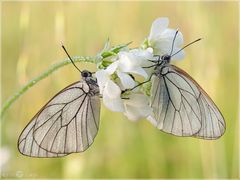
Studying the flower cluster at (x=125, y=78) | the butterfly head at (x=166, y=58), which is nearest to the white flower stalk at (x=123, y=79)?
the flower cluster at (x=125, y=78)

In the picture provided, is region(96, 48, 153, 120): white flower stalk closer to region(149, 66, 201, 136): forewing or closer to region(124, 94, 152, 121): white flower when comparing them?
region(124, 94, 152, 121): white flower

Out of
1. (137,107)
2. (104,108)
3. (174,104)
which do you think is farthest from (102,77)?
(104,108)

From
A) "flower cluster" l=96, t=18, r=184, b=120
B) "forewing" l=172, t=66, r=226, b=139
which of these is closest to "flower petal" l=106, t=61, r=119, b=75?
"flower cluster" l=96, t=18, r=184, b=120

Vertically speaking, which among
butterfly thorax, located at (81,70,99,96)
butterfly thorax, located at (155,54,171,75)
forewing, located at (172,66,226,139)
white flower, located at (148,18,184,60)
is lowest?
forewing, located at (172,66,226,139)

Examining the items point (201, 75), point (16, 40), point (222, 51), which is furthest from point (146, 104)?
point (16, 40)

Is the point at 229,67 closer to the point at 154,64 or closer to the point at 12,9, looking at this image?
the point at 12,9

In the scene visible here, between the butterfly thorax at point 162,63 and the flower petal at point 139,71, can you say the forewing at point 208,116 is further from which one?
the flower petal at point 139,71
